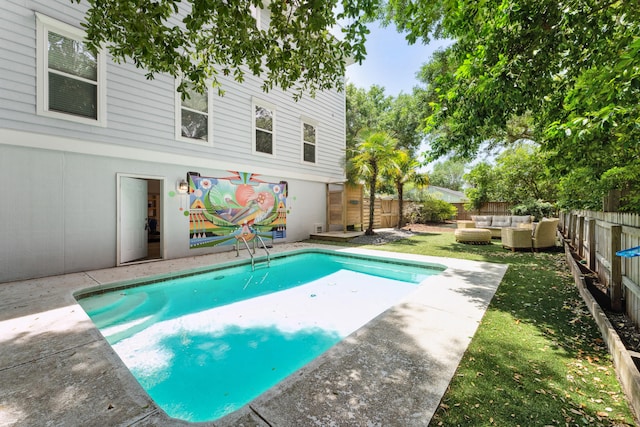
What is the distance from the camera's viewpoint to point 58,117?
17.5 ft

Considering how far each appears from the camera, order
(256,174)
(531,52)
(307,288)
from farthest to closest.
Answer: (256,174) < (307,288) < (531,52)

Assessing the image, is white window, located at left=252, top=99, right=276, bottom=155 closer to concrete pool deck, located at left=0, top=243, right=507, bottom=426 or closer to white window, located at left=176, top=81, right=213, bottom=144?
white window, located at left=176, top=81, right=213, bottom=144

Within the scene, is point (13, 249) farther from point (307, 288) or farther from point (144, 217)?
point (307, 288)

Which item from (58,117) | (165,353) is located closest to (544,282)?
(165,353)

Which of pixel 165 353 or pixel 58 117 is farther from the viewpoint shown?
pixel 58 117

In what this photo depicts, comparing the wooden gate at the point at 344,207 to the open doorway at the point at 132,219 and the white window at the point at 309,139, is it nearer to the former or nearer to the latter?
the white window at the point at 309,139

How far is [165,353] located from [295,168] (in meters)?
7.93

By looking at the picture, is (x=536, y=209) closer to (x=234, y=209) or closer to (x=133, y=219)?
(x=234, y=209)

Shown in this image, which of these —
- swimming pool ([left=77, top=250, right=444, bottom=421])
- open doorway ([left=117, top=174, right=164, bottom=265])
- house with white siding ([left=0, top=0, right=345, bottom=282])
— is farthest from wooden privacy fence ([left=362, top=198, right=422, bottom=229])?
open doorway ([left=117, top=174, right=164, bottom=265])

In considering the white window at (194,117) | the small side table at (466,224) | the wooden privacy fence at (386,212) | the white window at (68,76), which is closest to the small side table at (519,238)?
the small side table at (466,224)

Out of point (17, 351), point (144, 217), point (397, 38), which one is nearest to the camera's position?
point (17, 351)

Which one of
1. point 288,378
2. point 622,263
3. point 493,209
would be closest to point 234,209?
point 288,378

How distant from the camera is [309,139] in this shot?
1101cm

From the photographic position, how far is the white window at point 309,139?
10.8 m
